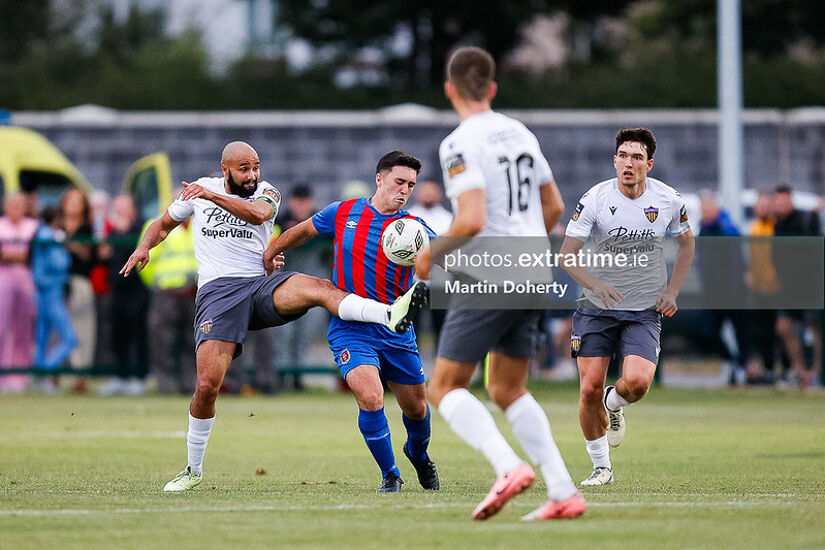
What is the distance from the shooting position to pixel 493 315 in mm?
7496

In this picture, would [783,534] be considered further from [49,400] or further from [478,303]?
[49,400]

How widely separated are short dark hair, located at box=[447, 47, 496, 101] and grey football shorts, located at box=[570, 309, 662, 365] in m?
2.70

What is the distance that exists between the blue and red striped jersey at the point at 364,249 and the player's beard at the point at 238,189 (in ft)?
1.56

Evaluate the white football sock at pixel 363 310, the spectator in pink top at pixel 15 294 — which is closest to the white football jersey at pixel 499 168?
the white football sock at pixel 363 310

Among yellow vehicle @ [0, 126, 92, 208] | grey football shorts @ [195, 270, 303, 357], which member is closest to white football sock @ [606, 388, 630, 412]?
grey football shorts @ [195, 270, 303, 357]

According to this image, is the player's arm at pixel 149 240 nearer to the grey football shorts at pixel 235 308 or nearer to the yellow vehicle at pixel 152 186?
the grey football shorts at pixel 235 308

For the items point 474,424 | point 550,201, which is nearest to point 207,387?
point 474,424

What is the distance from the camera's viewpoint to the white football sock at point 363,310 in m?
9.27

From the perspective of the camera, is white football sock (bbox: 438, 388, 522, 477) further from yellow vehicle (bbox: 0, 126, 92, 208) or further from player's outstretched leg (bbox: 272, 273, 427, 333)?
→ yellow vehicle (bbox: 0, 126, 92, 208)

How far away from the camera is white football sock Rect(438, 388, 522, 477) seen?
7418 millimetres

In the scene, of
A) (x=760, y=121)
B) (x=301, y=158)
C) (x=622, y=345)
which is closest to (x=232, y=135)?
(x=301, y=158)

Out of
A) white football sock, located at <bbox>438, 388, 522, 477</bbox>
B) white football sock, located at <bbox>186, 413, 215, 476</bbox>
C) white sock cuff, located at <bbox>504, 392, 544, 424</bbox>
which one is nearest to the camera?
white football sock, located at <bbox>438, 388, 522, 477</bbox>

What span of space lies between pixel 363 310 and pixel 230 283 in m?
0.98

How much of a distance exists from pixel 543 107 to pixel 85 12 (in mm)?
22135
